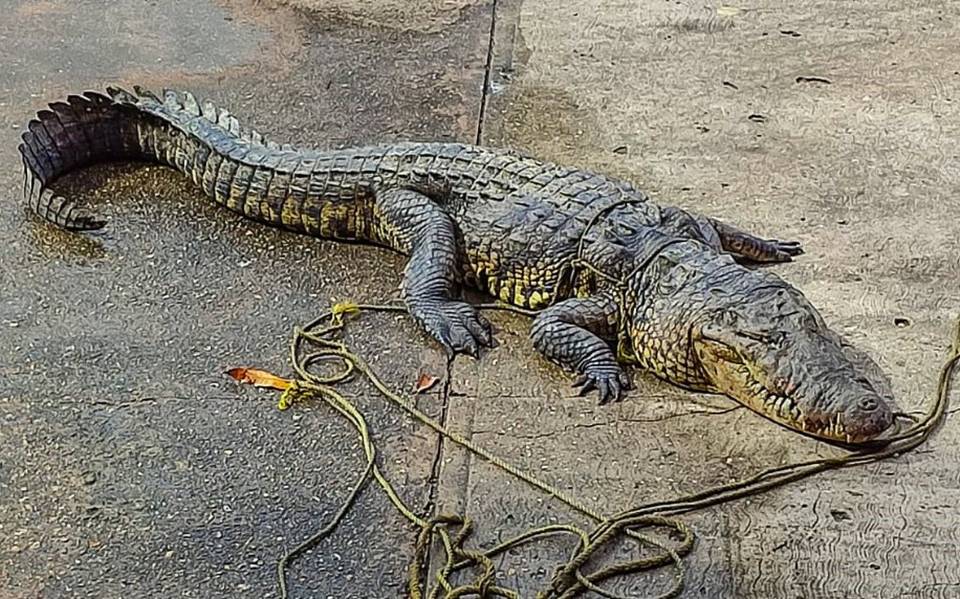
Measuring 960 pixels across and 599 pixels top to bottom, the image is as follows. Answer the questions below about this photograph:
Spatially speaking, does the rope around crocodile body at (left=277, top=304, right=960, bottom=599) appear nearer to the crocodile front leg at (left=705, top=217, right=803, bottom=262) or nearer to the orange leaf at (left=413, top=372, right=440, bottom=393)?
the orange leaf at (left=413, top=372, right=440, bottom=393)

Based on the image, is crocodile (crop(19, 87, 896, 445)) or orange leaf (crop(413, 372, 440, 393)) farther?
orange leaf (crop(413, 372, 440, 393))

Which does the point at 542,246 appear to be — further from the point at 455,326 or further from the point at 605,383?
the point at 605,383

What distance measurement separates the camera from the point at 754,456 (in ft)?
11.2

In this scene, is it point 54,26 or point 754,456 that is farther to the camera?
point 54,26

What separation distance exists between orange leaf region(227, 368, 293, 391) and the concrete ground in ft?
0.18

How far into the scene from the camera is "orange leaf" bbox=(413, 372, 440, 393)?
374cm

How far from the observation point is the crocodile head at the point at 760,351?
3.37 m

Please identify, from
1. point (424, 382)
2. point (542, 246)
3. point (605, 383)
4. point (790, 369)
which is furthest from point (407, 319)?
point (790, 369)

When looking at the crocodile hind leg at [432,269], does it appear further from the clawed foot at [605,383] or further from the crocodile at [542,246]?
the clawed foot at [605,383]

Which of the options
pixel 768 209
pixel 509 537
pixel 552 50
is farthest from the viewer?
pixel 552 50

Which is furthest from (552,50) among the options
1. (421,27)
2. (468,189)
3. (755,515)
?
(755,515)

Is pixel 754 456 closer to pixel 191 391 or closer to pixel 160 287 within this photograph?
pixel 191 391

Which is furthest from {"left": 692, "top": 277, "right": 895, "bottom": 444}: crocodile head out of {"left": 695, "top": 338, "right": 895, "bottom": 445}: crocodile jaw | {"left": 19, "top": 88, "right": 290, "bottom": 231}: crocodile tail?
{"left": 19, "top": 88, "right": 290, "bottom": 231}: crocodile tail

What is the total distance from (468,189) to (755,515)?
1.54m
